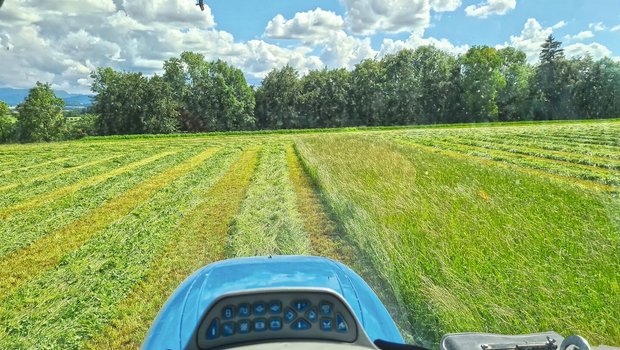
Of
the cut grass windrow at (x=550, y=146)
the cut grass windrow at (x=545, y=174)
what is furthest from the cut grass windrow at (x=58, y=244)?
the cut grass windrow at (x=550, y=146)

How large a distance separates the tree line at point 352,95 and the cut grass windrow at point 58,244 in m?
4.13

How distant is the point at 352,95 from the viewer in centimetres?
2236

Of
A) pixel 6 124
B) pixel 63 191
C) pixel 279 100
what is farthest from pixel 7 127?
pixel 63 191

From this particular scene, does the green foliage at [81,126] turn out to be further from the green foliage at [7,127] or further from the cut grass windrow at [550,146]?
the cut grass windrow at [550,146]

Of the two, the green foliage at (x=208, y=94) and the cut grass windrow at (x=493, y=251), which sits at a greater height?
the green foliage at (x=208, y=94)

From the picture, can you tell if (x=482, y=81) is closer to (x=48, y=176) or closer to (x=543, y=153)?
(x=543, y=153)

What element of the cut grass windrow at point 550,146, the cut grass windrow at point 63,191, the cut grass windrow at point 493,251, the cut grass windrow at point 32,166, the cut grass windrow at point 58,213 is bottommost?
the cut grass windrow at point 32,166

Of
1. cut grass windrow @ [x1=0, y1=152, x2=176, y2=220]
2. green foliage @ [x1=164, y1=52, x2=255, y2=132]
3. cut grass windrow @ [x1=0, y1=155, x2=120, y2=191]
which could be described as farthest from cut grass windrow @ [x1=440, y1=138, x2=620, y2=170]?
cut grass windrow @ [x1=0, y1=155, x2=120, y2=191]

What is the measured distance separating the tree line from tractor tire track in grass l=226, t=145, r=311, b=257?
2.81m

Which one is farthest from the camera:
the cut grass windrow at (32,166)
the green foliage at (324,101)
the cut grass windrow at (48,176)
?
the green foliage at (324,101)

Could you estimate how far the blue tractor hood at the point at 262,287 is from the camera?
1.69 meters

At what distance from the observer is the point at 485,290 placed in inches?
131

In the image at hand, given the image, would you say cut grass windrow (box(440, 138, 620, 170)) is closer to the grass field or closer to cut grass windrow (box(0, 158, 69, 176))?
the grass field

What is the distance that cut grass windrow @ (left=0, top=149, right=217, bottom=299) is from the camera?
4227 mm
